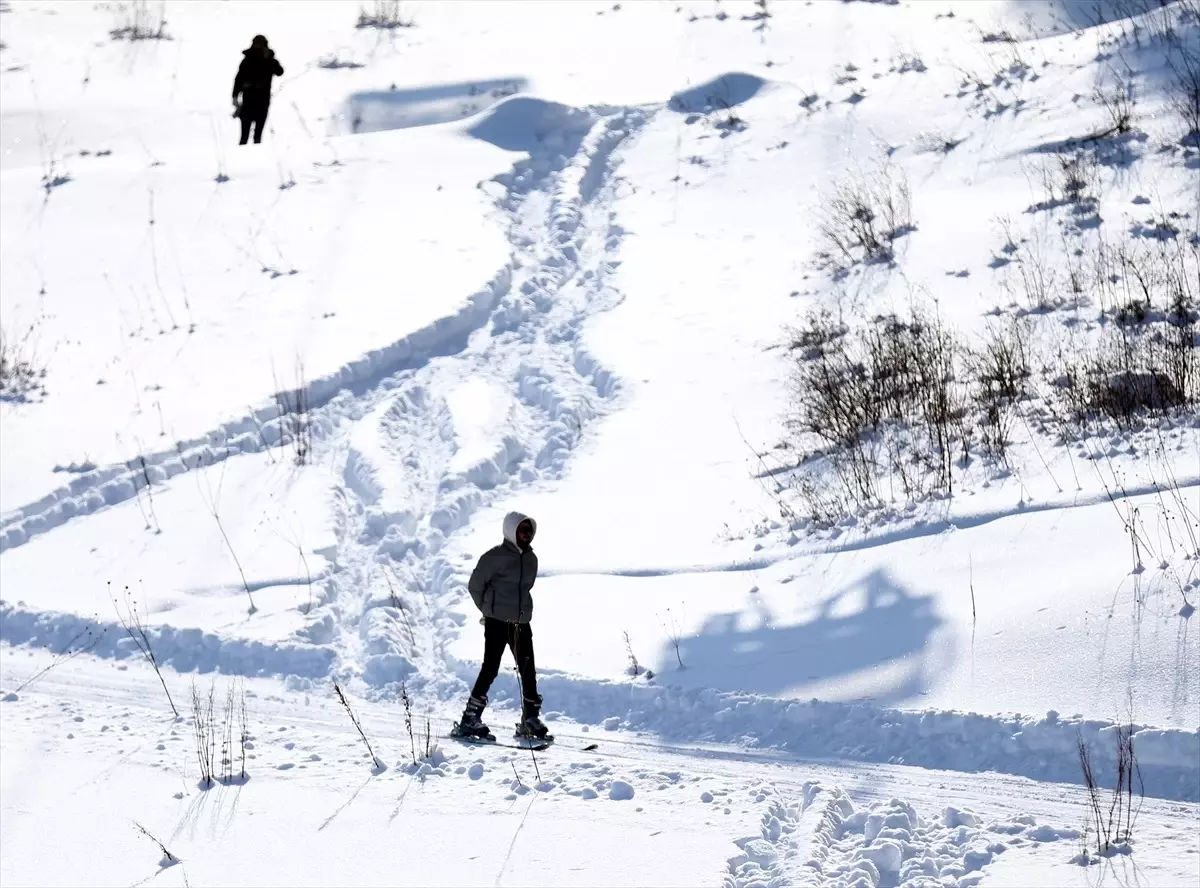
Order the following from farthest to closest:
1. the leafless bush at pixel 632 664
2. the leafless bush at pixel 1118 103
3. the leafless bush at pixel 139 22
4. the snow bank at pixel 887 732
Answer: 1. the leafless bush at pixel 139 22
2. the leafless bush at pixel 1118 103
3. the leafless bush at pixel 632 664
4. the snow bank at pixel 887 732

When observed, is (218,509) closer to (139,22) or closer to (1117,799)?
(1117,799)

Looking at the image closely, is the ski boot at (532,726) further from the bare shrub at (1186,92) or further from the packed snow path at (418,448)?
the bare shrub at (1186,92)

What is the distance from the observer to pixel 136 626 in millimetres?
8750

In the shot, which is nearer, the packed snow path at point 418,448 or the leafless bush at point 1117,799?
the leafless bush at point 1117,799

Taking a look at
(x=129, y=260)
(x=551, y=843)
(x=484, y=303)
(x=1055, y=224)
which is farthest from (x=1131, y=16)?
(x=551, y=843)

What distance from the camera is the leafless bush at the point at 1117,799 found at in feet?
18.6

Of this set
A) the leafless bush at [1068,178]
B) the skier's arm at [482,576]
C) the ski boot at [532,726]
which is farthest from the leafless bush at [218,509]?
the leafless bush at [1068,178]

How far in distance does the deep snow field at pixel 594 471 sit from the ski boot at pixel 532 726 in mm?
129

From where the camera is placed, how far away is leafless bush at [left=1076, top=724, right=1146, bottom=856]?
567 cm

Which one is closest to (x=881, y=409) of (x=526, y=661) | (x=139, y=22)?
(x=526, y=661)

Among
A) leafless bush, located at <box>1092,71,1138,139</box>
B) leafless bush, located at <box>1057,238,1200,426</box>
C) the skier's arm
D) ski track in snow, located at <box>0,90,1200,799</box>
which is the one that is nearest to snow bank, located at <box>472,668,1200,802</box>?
ski track in snow, located at <box>0,90,1200,799</box>

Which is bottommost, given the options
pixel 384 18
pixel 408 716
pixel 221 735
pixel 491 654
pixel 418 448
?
pixel 221 735

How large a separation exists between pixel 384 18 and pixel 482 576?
1652 centimetres

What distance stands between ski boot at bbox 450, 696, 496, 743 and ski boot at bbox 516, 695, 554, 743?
169mm
